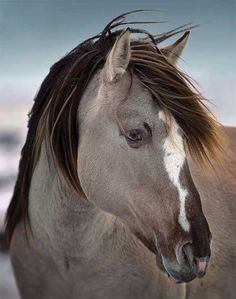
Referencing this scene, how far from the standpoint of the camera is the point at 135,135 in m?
0.84

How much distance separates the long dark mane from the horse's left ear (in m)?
0.02

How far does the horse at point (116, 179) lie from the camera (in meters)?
0.83

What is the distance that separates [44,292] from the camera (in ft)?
3.48

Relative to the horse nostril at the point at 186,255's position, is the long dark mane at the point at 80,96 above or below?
above

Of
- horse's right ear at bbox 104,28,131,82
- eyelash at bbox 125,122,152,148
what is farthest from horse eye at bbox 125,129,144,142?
horse's right ear at bbox 104,28,131,82

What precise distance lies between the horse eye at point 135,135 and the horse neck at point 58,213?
7.3 inches

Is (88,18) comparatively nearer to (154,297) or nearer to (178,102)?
(178,102)

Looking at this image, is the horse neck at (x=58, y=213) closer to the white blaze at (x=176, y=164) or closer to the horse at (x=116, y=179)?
the horse at (x=116, y=179)

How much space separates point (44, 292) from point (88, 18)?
2.05 feet

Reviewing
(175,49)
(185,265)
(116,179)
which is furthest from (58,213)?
(175,49)

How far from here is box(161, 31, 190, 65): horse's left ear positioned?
3.10ft

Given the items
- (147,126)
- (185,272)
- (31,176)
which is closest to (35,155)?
(31,176)

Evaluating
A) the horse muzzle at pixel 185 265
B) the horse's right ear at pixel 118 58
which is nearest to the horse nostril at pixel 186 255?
the horse muzzle at pixel 185 265

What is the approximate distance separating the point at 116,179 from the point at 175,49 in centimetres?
27
